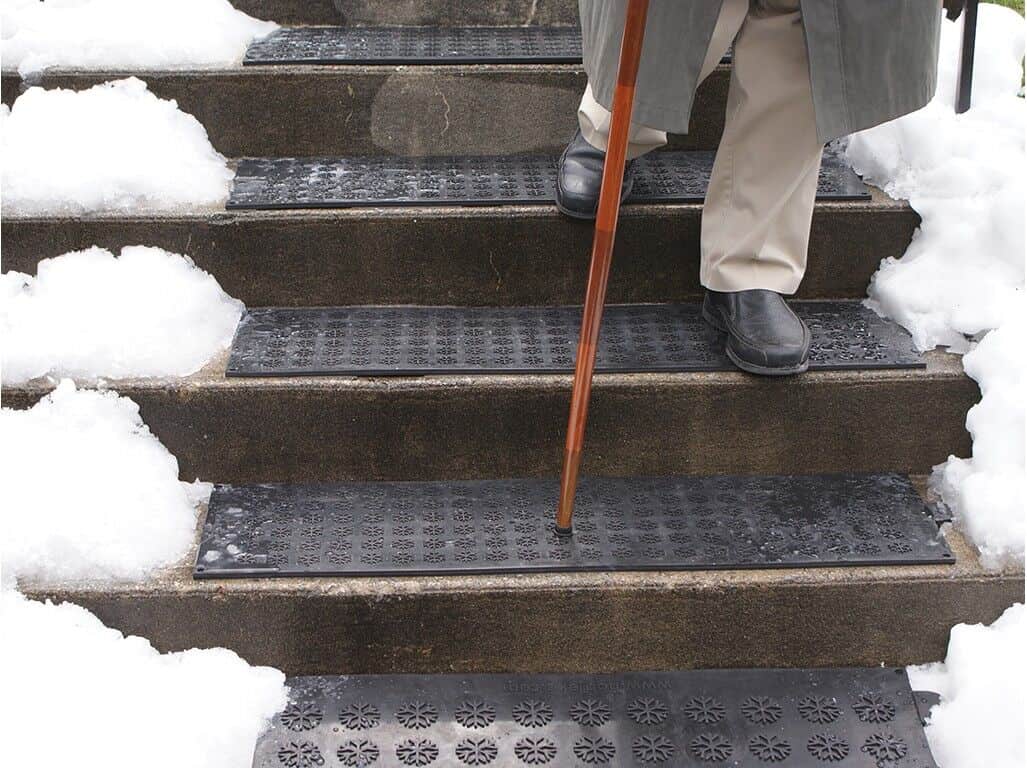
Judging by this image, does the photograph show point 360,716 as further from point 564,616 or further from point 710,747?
point 710,747

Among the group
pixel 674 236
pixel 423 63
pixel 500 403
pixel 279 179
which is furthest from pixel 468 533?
pixel 423 63

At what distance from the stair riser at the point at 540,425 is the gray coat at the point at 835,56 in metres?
0.51

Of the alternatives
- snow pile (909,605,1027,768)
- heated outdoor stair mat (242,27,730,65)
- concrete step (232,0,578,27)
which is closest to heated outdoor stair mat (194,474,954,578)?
snow pile (909,605,1027,768)

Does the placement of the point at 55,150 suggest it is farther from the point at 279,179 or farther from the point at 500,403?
the point at 500,403

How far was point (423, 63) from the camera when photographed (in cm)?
259

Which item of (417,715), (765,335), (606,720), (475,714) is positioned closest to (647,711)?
(606,720)

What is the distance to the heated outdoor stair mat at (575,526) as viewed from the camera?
6.64 ft

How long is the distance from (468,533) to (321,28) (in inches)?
57.9

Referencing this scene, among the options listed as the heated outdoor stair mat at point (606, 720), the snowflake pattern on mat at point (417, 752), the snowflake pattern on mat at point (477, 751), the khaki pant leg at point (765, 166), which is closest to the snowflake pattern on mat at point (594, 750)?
the heated outdoor stair mat at point (606, 720)

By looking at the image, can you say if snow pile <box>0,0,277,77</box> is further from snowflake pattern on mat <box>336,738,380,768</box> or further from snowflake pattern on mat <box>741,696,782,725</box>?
snowflake pattern on mat <box>741,696,782,725</box>

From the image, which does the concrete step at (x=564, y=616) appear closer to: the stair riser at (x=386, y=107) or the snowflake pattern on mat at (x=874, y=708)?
the snowflake pattern on mat at (x=874, y=708)

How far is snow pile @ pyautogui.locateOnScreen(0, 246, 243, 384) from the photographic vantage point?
2158 millimetres

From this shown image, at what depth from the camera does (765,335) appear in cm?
216

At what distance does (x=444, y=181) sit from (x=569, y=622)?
104cm
